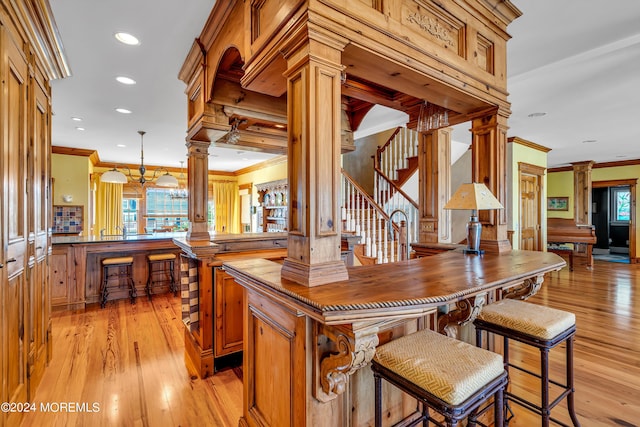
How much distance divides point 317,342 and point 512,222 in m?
5.73

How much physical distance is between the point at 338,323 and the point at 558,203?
1078 centimetres

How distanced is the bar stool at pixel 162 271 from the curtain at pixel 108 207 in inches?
171

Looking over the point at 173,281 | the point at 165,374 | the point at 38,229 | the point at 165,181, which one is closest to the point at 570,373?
the point at 165,374

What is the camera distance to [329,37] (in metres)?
1.27

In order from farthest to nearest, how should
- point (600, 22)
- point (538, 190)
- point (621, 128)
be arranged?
point (538, 190), point (621, 128), point (600, 22)

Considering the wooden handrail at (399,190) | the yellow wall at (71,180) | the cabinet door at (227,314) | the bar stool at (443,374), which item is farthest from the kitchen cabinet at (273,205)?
the bar stool at (443,374)

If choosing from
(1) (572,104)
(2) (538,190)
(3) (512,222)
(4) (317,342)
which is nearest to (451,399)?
(4) (317,342)

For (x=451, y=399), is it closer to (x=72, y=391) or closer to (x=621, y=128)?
(x=72, y=391)

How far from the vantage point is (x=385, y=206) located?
5.58m

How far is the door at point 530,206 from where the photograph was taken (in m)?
6.18

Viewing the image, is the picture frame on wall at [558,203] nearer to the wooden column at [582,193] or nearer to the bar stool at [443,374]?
the wooden column at [582,193]

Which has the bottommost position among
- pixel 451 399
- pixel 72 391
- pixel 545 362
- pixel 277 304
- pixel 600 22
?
pixel 72 391

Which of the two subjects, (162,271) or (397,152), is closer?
(162,271)

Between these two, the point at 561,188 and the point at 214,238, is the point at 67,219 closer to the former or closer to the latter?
the point at 214,238
